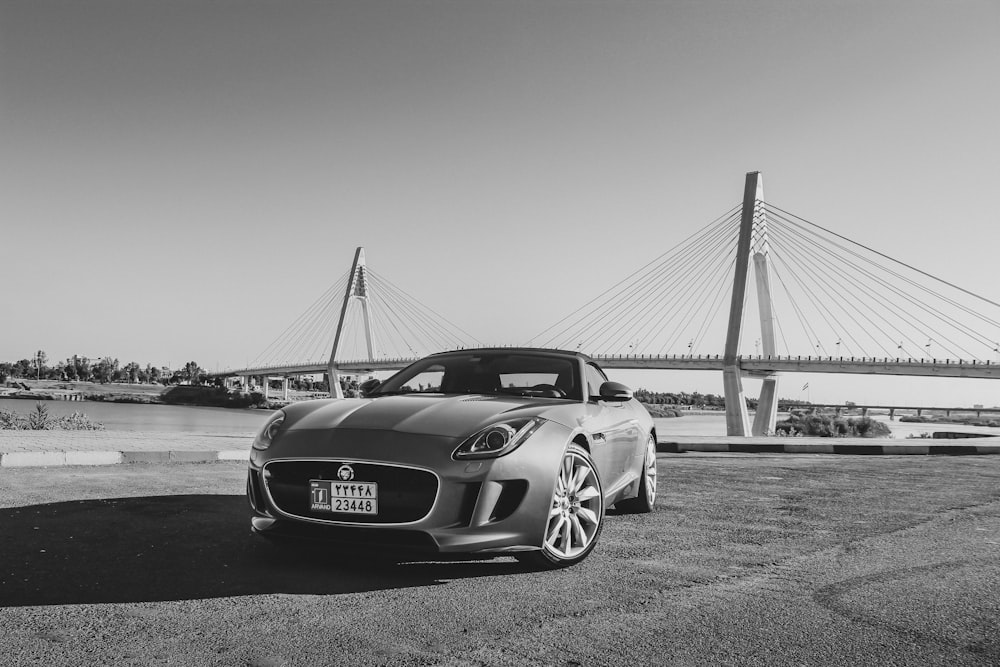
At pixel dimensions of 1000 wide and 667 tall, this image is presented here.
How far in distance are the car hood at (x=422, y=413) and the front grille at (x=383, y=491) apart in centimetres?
24

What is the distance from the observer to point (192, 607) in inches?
120

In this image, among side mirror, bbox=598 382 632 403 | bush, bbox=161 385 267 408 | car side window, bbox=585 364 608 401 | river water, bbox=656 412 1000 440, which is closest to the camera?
side mirror, bbox=598 382 632 403

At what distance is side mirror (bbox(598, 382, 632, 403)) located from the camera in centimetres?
502

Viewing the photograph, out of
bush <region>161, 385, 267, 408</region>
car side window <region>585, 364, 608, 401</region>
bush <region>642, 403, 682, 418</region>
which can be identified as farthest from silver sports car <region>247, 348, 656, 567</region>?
bush <region>161, 385, 267, 408</region>

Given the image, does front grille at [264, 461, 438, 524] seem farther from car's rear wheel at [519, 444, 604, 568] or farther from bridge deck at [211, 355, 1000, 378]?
bridge deck at [211, 355, 1000, 378]

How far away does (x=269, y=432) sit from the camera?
4246mm

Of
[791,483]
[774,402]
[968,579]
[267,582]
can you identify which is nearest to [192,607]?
[267,582]

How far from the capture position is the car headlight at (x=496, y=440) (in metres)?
3.72

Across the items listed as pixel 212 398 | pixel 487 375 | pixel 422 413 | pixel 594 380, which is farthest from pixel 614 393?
pixel 212 398

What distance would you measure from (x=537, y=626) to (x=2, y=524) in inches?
148

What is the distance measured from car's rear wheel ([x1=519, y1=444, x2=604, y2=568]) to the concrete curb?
229 inches

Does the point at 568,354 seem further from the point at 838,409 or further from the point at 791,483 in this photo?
the point at 838,409

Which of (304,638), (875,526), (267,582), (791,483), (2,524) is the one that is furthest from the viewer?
(791,483)

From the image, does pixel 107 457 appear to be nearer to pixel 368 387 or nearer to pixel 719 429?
pixel 368 387
